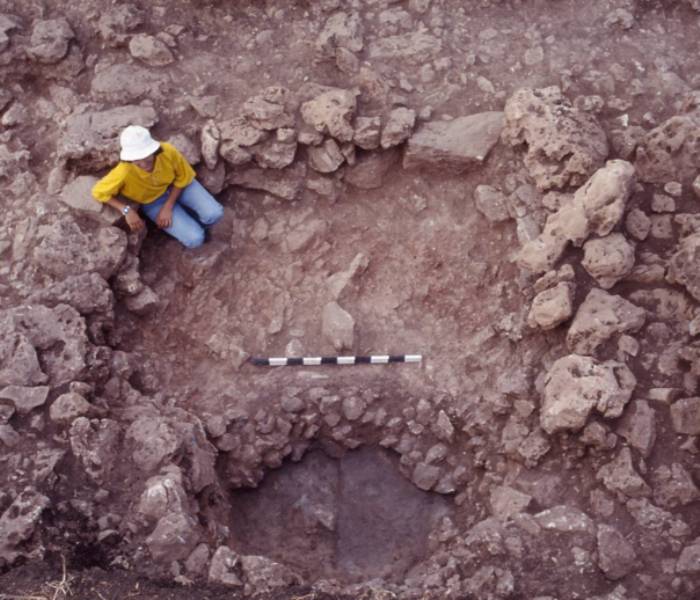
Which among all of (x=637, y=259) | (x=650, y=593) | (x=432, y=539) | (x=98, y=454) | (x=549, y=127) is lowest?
(x=432, y=539)

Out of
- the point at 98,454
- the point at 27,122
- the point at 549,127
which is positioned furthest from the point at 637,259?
the point at 27,122

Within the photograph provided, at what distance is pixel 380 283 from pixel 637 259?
1532mm

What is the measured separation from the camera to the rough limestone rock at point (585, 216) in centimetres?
450

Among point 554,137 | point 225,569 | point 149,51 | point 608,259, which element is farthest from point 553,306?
point 149,51

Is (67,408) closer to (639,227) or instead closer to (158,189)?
(158,189)

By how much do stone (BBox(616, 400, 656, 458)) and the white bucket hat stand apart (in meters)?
2.84

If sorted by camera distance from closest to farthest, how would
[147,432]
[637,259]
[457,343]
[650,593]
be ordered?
1. [650,593]
2. [147,432]
3. [637,259]
4. [457,343]

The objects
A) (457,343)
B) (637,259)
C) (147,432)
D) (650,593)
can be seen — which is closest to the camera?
(650,593)

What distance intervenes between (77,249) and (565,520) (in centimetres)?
299

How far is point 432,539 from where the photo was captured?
15.3 ft

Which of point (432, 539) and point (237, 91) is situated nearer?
point (432, 539)

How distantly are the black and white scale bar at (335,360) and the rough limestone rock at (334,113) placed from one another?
51.5 inches

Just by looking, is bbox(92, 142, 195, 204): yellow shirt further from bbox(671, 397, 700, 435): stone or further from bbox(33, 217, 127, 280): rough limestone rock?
bbox(671, 397, 700, 435): stone

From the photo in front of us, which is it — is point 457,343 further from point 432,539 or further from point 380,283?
point 432,539
